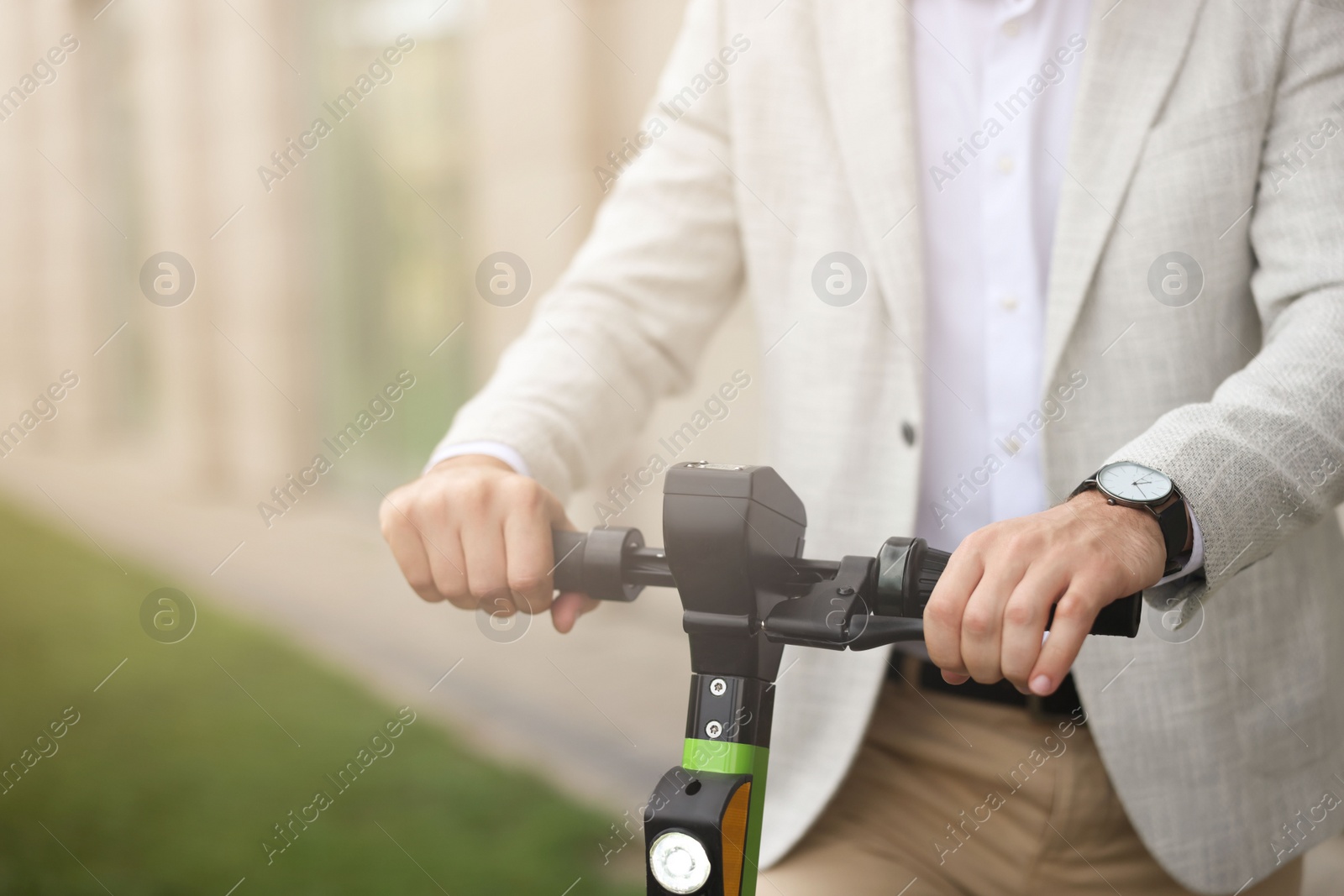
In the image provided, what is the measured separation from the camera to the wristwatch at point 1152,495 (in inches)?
45.6

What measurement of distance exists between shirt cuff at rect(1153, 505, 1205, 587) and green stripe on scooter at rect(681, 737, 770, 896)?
0.46m

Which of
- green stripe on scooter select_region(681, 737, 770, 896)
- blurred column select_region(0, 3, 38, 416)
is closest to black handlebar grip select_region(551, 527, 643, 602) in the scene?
green stripe on scooter select_region(681, 737, 770, 896)

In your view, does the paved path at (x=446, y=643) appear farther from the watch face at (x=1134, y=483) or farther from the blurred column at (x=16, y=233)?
the blurred column at (x=16, y=233)

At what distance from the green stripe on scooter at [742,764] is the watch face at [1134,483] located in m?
0.45

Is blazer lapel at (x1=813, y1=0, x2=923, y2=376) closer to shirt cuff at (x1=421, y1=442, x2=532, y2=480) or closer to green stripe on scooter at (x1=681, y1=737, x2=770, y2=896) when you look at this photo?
shirt cuff at (x1=421, y1=442, x2=532, y2=480)

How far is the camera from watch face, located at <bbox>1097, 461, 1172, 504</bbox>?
116cm

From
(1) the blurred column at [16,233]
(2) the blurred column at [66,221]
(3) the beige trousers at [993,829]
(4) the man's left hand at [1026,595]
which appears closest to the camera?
(4) the man's left hand at [1026,595]

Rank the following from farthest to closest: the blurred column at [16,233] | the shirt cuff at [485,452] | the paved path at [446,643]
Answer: the blurred column at [16,233] < the paved path at [446,643] < the shirt cuff at [485,452]

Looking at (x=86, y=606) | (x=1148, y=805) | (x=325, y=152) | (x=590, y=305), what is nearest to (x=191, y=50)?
(x=325, y=152)

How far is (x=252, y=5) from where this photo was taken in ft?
31.5

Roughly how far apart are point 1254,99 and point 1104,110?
0.61 feet

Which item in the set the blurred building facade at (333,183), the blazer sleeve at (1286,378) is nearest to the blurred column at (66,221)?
the blurred building facade at (333,183)

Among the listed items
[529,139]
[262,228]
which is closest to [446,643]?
[529,139]

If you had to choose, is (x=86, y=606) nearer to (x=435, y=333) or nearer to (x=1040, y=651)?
(x=435, y=333)
